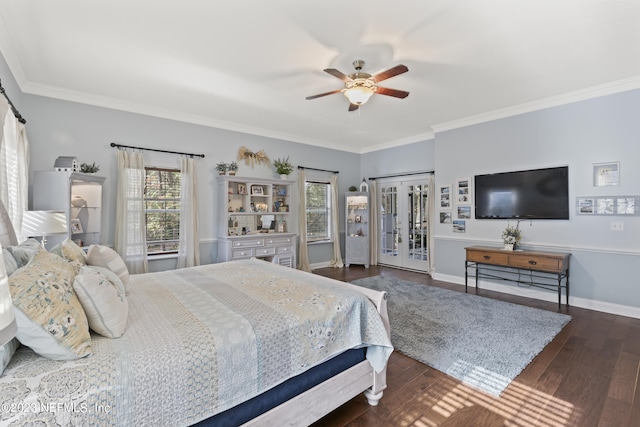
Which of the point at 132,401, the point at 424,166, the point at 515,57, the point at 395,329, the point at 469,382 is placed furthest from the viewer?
the point at 424,166

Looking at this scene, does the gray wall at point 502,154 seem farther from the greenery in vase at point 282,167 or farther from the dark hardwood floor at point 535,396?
the dark hardwood floor at point 535,396

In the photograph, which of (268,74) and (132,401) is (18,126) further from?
(132,401)

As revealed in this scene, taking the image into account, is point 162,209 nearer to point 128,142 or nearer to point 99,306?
point 128,142

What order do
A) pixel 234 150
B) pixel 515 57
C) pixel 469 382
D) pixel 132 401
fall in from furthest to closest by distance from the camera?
1. pixel 234 150
2. pixel 515 57
3. pixel 469 382
4. pixel 132 401

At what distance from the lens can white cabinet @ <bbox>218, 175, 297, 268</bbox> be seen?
491cm

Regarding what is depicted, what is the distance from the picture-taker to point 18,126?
2.97 meters

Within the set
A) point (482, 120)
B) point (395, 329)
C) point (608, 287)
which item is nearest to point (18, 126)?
point (395, 329)

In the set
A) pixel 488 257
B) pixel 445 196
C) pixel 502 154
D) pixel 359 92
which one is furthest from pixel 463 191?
pixel 359 92

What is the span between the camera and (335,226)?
670 centimetres

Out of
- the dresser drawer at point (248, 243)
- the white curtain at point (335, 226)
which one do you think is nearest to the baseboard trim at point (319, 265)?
the white curtain at point (335, 226)

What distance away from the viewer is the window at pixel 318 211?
258 inches

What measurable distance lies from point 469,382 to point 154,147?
486 centimetres

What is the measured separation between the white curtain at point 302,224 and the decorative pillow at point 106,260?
155 inches

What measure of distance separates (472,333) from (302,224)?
3773mm
